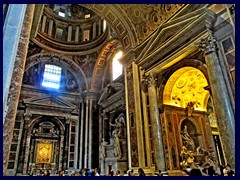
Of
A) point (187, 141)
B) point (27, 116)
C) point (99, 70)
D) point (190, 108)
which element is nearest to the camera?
point (187, 141)

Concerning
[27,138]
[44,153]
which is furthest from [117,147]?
[27,138]

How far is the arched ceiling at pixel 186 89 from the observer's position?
8.20 m

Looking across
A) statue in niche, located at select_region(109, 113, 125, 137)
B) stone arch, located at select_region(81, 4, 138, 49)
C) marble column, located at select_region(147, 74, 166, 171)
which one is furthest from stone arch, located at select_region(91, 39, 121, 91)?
marble column, located at select_region(147, 74, 166, 171)

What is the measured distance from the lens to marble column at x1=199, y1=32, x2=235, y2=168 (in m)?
5.05

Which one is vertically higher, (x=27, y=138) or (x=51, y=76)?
(x=51, y=76)

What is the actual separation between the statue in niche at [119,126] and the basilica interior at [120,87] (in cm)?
6

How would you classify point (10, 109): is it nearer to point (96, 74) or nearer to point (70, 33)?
point (96, 74)

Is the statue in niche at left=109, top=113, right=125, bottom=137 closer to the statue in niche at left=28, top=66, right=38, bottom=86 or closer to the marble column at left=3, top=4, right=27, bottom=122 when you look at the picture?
the statue in niche at left=28, top=66, right=38, bottom=86

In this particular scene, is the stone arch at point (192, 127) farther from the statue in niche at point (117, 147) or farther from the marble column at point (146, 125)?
the statue in niche at point (117, 147)

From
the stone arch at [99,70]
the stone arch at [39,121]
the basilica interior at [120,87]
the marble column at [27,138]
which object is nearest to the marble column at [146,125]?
the basilica interior at [120,87]

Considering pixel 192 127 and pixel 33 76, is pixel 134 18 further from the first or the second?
pixel 33 76

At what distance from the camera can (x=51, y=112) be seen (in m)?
13.2

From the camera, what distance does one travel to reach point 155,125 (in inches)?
300

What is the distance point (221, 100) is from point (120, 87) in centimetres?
699
